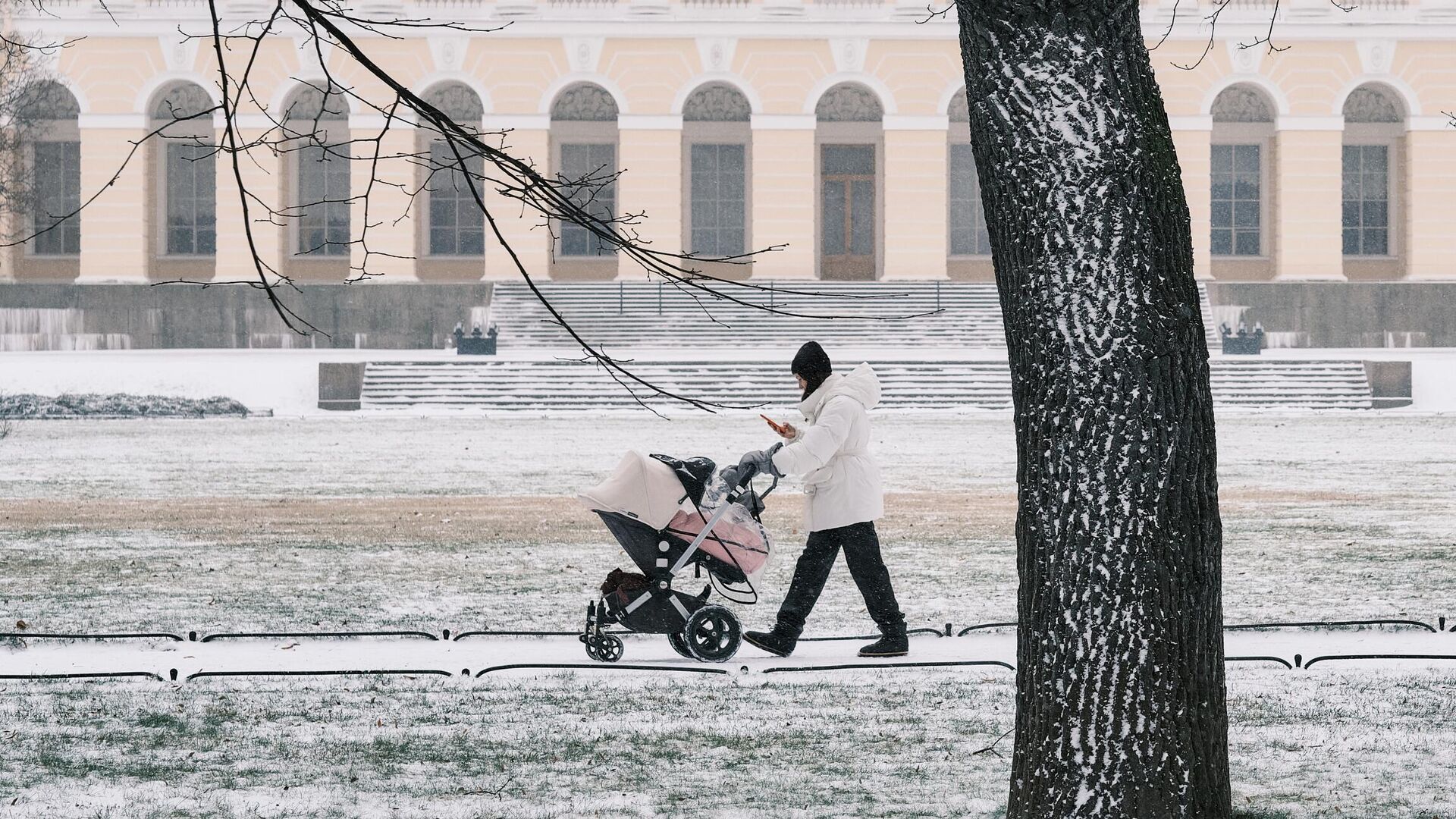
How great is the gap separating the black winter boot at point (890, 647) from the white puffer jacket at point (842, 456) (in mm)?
541

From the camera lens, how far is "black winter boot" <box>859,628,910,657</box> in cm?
776

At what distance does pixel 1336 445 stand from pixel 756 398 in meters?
10.6

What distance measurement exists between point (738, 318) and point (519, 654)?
30.8 meters

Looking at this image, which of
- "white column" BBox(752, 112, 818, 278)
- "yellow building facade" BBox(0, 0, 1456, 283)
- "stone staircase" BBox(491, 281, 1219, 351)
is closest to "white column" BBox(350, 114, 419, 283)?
"yellow building facade" BBox(0, 0, 1456, 283)

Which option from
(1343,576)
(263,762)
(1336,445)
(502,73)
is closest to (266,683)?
(263,762)

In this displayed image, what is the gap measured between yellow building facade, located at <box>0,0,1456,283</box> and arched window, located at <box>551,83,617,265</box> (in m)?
0.08

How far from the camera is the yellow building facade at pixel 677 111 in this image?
44.8m

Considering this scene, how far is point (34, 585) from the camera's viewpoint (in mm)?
10258

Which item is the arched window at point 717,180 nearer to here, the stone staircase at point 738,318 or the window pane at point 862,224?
the window pane at point 862,224

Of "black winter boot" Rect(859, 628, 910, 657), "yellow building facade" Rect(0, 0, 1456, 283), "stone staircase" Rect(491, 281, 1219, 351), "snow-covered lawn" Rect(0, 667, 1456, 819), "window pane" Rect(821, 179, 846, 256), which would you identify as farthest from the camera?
"window pane" Rect(821, 179, 846, 256)

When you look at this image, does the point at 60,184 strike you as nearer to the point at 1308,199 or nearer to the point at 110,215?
the point at 110,215

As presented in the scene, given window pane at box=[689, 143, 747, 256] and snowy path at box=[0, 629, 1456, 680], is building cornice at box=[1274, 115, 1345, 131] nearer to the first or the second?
window pane at box=[689, 143, 747, 256]

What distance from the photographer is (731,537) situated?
299 inches

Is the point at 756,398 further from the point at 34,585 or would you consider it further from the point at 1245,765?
the point at 1245,765
